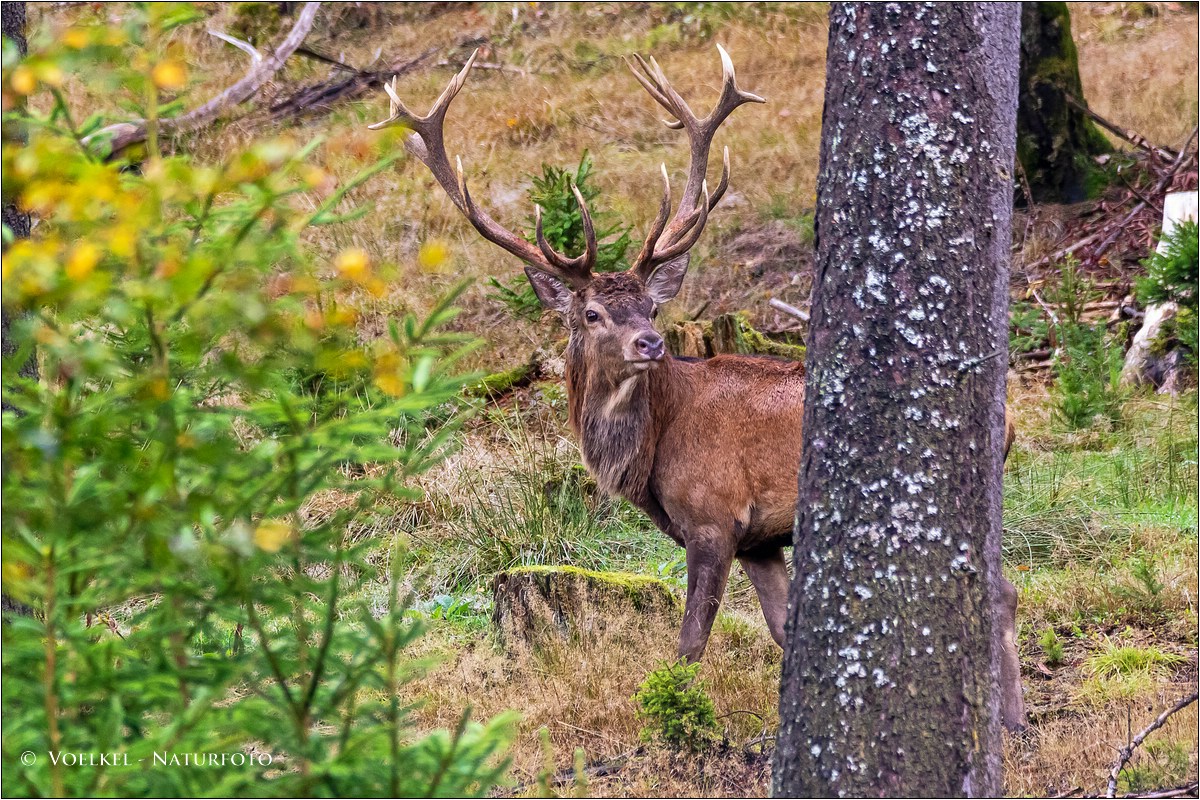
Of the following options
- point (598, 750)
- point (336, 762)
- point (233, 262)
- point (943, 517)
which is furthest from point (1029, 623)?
point (233, 262)

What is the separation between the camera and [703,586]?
5.93m

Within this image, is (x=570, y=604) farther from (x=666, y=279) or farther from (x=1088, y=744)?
(x=1088, y=744)

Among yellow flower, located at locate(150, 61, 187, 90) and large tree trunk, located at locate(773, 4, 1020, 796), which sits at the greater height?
yellow flower, located at locate(150, 61, 187, 90)

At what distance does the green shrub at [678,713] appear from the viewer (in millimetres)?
5344

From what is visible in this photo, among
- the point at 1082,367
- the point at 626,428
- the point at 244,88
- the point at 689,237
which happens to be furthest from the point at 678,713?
the point at 244,88

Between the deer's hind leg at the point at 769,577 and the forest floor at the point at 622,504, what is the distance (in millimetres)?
277

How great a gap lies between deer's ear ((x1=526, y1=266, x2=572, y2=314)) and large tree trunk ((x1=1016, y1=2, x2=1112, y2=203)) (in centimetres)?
761

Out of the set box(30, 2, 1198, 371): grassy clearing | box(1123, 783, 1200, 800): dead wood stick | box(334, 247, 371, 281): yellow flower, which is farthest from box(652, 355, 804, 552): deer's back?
box(30, 2, 1198, 371): grassy clearing

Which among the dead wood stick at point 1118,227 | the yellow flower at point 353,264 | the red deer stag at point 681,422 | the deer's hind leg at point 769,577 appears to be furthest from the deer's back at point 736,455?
the dead wood stick at point 1118,227

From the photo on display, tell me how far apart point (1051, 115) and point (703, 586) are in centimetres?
856

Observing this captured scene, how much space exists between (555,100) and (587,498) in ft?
26.5

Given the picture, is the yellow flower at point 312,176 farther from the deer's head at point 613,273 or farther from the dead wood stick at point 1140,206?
the dead wood stick at point 1140,206

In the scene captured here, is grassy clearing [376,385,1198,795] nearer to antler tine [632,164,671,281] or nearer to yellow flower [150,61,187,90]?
antler tine [632,164,671,281]

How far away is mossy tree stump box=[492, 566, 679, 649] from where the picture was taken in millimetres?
6621
